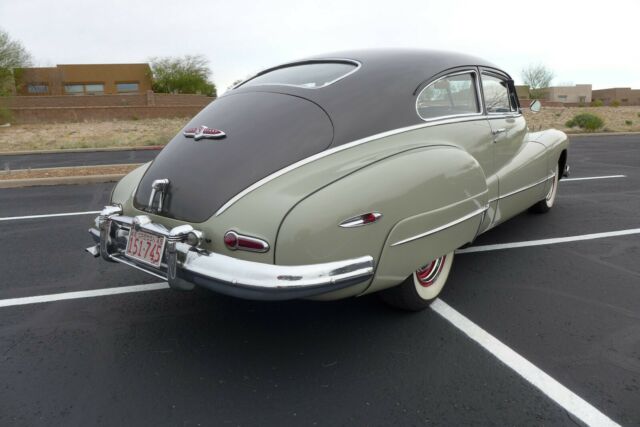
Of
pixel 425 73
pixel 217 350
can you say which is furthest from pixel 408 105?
pixel 217 350

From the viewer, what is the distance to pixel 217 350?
105 inches

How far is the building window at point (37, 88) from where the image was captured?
Result: 4183cm

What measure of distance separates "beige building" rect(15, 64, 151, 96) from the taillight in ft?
154

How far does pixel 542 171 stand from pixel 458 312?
208 centimetres

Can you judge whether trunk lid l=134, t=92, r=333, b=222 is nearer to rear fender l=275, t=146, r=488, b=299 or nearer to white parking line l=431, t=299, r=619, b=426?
rear fender l=275, t=146, r=488, b=299

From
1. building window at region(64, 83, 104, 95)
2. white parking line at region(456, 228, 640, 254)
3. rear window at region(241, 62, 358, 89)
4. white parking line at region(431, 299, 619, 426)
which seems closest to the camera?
white parking line at region(431, 299, 619, 426)

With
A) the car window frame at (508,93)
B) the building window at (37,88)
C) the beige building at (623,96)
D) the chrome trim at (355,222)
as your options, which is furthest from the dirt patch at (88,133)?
the beige building at (623,96)

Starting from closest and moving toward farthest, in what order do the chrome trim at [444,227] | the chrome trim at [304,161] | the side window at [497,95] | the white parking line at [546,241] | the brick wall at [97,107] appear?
the chrome trim at [304,161] → the chrome trim at [444,227] → the side window at [497,95] → the white parking line at [546,241] → the brick wall at [97,107]

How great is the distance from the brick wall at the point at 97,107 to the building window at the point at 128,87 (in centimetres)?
1117

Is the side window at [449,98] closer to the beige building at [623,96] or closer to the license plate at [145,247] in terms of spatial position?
the license plate at [145,247]

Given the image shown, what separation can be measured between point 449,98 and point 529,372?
1.91 metres

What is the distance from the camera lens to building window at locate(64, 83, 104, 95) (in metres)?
44.3

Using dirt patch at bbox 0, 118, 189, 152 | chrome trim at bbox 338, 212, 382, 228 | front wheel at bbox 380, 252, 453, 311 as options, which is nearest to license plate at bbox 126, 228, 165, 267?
chrome trim at bbox 338, 212, 382, 228

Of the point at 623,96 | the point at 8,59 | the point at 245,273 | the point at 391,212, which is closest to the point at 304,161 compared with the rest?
the point at 391,212
